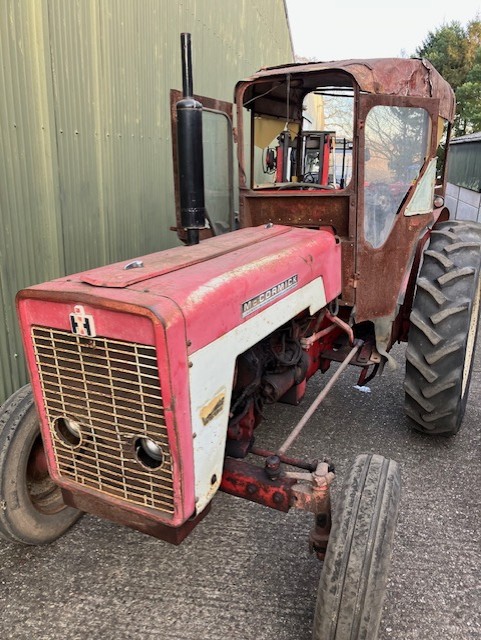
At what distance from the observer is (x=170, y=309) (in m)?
1.57

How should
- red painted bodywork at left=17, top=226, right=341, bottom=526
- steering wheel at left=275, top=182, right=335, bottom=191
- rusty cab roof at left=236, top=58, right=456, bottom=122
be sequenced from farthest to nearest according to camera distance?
1. steering wheel at left=275, top=182, right=335, bottom=191
2. rusty cab roof at left=236, top=58, right=456, bottom=122
3. red painted bodywork at left=17, top=226, right=341, bottom=526

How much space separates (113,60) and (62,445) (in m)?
3.25

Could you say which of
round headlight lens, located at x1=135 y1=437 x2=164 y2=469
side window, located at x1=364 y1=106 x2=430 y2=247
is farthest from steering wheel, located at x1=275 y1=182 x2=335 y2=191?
round headlight lens, located at x1=135 y1=437 x2=164 y2=469

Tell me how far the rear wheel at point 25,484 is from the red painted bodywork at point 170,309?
1.09 feet

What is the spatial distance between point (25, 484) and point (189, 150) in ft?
5.12

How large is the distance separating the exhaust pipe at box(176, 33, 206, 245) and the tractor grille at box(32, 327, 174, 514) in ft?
3.15

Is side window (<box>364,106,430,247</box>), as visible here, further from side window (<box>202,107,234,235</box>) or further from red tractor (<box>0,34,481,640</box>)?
side window (<box>202,107,234,235</box>)

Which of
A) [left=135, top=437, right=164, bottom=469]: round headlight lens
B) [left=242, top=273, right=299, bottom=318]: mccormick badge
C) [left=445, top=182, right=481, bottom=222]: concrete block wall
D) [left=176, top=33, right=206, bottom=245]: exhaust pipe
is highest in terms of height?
[left=176, top=33, right=206, bottom=245]: exhaust pipe

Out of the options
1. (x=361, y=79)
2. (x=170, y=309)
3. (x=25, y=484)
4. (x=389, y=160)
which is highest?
(x=361, y=79)

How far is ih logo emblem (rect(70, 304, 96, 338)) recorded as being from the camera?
163cm

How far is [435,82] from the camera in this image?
3328mm

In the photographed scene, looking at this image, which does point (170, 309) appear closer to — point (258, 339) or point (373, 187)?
point (258, 339)

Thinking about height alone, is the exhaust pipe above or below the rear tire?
above

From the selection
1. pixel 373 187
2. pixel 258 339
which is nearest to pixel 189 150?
pixel 258 339
